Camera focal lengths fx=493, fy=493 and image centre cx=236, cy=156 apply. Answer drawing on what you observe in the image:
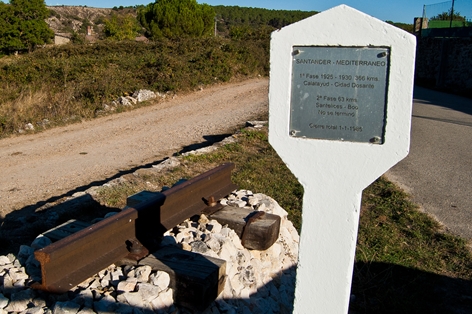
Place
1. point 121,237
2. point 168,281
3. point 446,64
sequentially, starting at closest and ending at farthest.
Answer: point 168,281
point 121,237
point 446,64

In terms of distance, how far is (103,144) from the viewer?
929cm

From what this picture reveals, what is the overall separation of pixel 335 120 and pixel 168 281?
161 centimetres

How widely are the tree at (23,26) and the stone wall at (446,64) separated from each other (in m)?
33.1

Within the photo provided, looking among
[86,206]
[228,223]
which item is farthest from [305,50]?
[86,206]

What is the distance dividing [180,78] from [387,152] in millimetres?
13903

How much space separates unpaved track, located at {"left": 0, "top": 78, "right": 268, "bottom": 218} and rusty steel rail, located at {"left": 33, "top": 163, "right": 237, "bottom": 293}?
8.21 ft

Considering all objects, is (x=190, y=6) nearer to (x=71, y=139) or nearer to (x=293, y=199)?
(x=71, y=139)

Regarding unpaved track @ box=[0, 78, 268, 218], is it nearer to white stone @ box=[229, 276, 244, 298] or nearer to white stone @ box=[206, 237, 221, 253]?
white stone @ box=[206, 237, 221, 253]

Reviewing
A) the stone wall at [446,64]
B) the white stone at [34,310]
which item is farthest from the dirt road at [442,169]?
the stone wall at [446,64]

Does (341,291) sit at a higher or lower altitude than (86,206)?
higher

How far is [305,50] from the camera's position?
7.89 ft

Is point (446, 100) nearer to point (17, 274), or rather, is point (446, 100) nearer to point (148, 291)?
point (148, 291)

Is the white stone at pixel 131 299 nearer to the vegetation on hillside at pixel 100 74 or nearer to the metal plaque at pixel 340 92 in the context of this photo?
the metal plaque at pixel 340 92

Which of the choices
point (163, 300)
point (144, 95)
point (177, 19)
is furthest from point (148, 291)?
point (177, 19)
